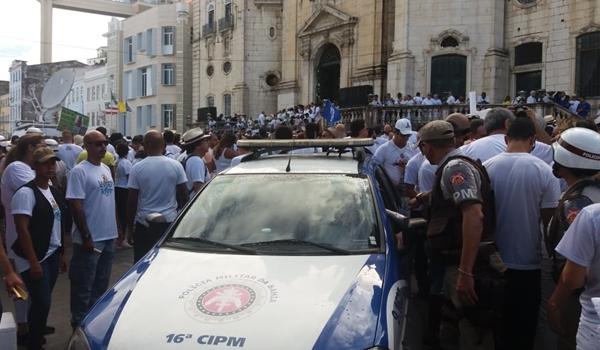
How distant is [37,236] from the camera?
471 centimetres

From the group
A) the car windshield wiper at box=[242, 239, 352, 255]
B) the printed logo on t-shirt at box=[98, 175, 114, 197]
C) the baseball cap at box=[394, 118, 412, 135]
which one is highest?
the baseball cap at box=[394, 118, 412, 135]

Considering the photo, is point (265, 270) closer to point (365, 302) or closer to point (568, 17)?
point (365, 302)

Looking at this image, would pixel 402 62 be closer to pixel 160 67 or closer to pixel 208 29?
pixel 208 29

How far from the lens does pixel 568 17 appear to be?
2078 centimetres

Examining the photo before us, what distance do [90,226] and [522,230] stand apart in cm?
389

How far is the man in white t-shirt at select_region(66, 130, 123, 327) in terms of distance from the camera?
523 cm

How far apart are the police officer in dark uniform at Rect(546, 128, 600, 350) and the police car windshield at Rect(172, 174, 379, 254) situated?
1148 millimetres

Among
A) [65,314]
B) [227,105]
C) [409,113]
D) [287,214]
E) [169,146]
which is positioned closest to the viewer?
[287,214]

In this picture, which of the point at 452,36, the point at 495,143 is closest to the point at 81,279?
the point at 495,143

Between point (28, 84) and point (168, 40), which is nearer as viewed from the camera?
point (168, 40)

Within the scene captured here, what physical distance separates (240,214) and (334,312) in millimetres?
1327

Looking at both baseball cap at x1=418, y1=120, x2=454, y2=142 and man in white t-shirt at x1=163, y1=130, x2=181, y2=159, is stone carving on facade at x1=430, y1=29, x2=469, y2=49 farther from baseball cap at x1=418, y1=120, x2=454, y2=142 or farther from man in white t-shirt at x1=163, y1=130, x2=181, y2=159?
baseball cap at x1=418, y1=120, x2=454, y2=142

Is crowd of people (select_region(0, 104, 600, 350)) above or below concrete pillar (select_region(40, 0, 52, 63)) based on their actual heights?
below

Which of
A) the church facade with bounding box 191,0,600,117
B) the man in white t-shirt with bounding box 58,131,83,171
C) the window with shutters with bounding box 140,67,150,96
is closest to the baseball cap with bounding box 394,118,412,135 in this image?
the man in white t-shirt with bounding box 58,131,83,171
